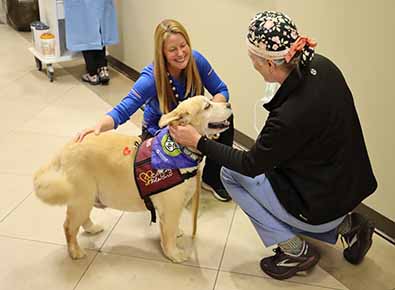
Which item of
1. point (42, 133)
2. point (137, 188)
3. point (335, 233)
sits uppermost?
point (137, 188)

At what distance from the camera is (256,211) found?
68.0 inches

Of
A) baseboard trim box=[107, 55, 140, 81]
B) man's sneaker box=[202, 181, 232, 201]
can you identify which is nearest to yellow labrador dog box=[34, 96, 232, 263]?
man's sneaker box=[202, 181, 232, 201]

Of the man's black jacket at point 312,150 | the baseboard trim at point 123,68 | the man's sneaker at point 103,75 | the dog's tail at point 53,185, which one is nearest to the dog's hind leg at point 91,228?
the dog's tail at point 53,185

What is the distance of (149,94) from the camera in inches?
78.5

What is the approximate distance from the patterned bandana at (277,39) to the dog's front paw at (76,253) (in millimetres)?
1047

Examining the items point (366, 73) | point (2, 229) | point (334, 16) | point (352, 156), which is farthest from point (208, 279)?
point (334, 16)

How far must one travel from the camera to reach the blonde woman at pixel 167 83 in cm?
188

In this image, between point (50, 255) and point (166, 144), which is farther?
point (50, 255)

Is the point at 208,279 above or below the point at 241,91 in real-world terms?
below

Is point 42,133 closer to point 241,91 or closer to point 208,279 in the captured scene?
point 241,91

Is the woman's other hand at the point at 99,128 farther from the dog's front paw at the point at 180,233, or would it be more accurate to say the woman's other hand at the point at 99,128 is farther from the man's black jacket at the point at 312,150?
the dog's front paw at the point at 180,233

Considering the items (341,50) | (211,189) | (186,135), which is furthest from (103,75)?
(186,135)

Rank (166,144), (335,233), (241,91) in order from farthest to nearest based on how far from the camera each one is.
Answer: (241,91), (335,233), (166,144)

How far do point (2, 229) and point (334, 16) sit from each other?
67.3 inches
